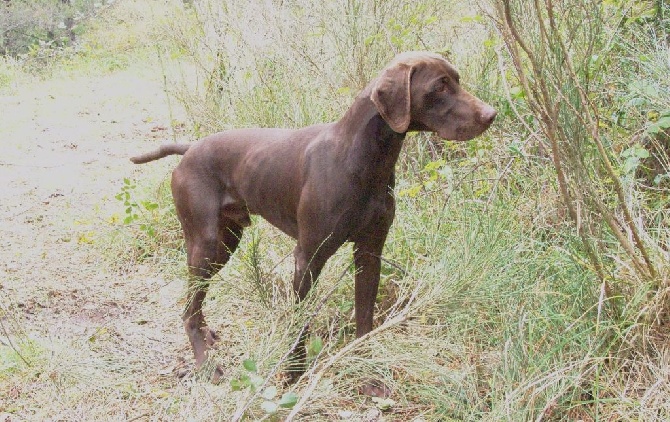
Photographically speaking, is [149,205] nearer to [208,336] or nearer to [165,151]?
[165,151]

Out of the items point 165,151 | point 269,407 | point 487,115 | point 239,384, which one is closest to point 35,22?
point 165,151

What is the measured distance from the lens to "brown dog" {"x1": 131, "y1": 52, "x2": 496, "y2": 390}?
334 cm

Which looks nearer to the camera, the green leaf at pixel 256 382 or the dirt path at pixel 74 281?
the green leaf at pixel 256 382

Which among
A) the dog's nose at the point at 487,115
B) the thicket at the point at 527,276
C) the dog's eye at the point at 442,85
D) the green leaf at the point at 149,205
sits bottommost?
the green leaf at the point at 149,205

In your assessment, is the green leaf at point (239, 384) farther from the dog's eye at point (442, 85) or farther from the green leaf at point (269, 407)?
the dog's eye at point (442, 85)

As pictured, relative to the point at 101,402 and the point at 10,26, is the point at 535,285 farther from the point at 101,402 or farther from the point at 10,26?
the point at 10,26

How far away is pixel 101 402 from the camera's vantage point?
3.59 metres

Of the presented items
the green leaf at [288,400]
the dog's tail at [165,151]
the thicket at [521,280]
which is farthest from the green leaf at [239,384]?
the dog's tail at [165,151]

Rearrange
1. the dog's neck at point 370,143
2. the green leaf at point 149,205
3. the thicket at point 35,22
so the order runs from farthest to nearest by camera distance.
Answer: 1. the thicket at point 35,22
2. the green leaf at point 149,205
3. the dog's neck at point 370,143

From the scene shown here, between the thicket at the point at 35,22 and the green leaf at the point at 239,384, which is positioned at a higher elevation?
the green leaf at the point at 239,384

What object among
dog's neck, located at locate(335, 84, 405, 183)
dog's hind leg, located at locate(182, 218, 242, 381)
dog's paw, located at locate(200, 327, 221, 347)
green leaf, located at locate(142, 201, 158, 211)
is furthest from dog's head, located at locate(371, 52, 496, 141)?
green leaf, located at locate(142, 201, 158, 211)

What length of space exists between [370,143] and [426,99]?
12.1 inches

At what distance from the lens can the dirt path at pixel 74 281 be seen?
12.0 ft

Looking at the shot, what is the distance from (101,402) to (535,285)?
195 centimetres
